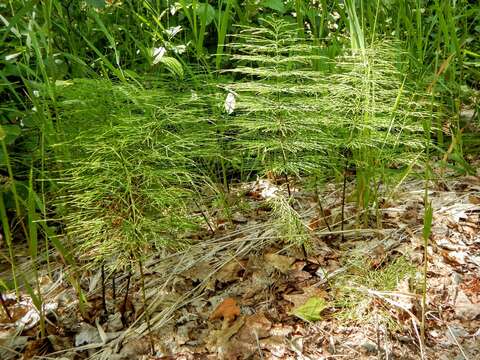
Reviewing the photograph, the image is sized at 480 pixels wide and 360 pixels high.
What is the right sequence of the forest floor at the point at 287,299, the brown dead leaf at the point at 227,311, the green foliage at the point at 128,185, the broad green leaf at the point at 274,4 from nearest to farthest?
1. the green foliage at the point at 128,185
2. the forest floor at the point at 287,299
3. the brown dead leaf at the point at 227,311
4. the broad green leaf at the point at 274,4

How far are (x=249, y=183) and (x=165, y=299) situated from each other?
2.69 ft

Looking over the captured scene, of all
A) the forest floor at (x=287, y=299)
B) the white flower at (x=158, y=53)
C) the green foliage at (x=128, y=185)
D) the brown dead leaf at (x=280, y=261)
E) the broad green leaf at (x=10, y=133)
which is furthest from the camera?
the white flower at (x=158, y=53)

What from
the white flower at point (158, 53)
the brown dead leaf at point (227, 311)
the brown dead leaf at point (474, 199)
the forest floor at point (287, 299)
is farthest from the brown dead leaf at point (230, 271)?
the brown dead leaf at point (474, 199)

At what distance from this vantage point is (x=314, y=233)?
1.65 meters

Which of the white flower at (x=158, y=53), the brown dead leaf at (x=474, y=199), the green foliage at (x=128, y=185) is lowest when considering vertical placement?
the brown dead leaf at (x=474, y=199)

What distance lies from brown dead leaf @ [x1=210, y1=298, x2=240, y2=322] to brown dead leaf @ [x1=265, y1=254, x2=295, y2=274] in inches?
8.1

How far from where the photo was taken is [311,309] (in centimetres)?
145

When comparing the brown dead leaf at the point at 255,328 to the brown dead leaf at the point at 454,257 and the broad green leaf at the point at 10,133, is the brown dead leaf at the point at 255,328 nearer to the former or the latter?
the brown dead leaf at the point at 454,257

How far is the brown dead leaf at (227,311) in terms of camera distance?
150 cm

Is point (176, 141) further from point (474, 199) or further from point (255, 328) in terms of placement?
point (474, 199)

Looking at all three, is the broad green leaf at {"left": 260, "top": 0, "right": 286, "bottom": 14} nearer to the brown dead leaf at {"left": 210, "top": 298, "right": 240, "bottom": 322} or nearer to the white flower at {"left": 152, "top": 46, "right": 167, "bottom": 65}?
the white flower at {"left": 152, "top": 46, "right": 167, "bottom": 65}

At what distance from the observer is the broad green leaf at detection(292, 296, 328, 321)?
1.45 metres

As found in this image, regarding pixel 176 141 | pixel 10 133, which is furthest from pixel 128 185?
pixel 10 133

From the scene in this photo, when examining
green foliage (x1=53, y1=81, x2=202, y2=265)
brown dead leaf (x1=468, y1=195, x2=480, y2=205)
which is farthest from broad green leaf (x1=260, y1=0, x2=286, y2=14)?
brown dead leaf (x1=468, y1=195, x2=480, y2=205)
